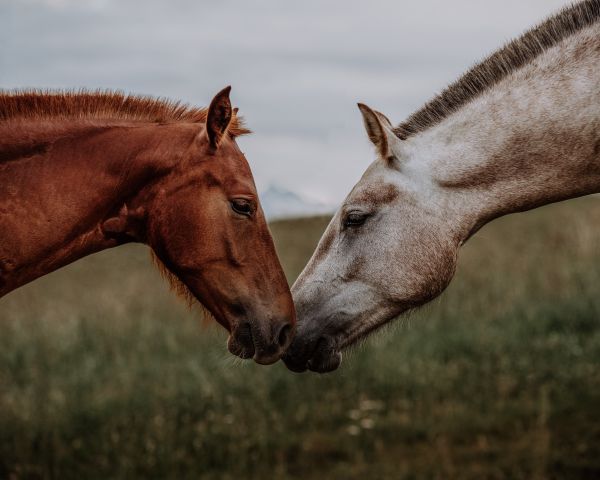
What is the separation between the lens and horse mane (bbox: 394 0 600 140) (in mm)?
4133

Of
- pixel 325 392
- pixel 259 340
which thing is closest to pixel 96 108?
pixel 259 340

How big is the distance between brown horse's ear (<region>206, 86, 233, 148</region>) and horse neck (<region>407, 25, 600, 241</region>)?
3.66 ft

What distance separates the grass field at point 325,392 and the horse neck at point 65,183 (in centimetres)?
474

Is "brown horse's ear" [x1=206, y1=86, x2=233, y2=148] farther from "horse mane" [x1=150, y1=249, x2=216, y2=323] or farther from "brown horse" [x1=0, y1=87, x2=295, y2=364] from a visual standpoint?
"horse mane" [x1=150, y1=249, x2=216, y2=323]

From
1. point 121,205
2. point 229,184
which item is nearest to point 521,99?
point 229,184

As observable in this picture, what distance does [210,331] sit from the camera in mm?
11281

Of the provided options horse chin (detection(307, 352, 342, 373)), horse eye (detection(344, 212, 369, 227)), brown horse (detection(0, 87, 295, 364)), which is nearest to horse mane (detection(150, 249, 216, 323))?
brown horse (detection(0, 87, 295, 364))

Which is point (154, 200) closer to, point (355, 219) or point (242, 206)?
point (242, 206)

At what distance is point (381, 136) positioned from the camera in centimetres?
422

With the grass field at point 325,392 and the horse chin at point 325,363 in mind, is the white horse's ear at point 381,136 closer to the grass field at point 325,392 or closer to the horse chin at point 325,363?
the horse chin at point 325,363

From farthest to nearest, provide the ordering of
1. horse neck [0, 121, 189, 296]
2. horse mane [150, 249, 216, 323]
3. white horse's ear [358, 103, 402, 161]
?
1. white horse's ear [358, 103, 402, 161]
2. horse mane [150, 249, 216, 323]
3. horse neck [0, 121, 189, 296]

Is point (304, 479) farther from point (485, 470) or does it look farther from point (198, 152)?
point (198, 152)

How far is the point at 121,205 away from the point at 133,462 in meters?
5.80

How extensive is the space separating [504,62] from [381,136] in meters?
0.74
